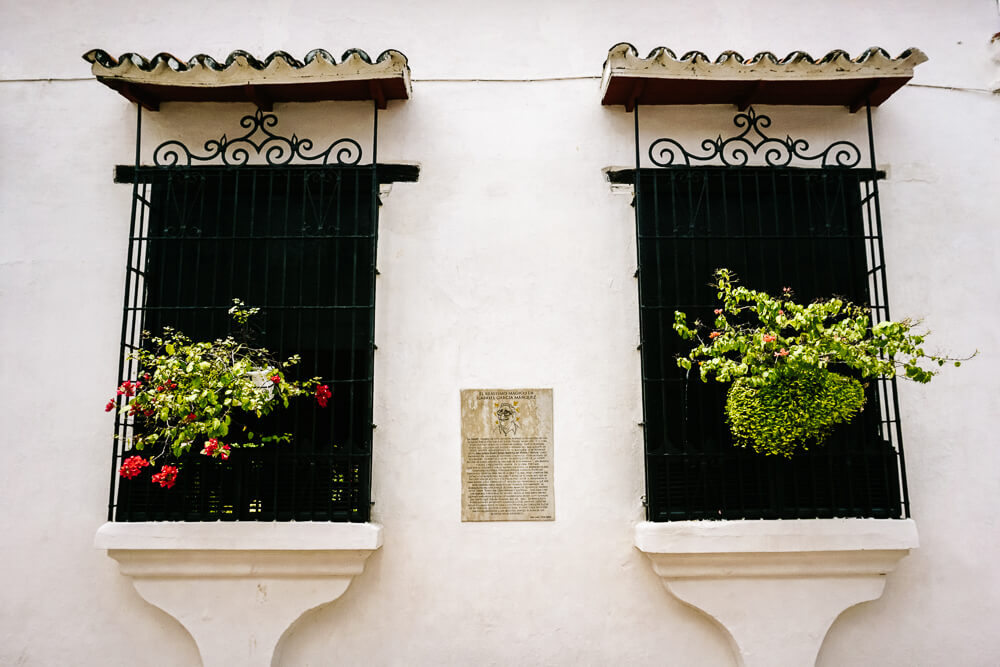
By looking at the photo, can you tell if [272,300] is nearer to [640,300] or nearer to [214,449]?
[214,449]

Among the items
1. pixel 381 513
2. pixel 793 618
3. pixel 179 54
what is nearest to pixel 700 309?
pixel 793 618

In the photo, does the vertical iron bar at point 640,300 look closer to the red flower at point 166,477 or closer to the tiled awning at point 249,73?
the tiled awning at point 249,73

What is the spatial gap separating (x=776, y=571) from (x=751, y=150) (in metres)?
2.44

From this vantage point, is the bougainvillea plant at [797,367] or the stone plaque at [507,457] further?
the stone plaque at [507,457]

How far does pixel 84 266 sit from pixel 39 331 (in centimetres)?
45

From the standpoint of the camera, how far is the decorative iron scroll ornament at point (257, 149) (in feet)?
13.6

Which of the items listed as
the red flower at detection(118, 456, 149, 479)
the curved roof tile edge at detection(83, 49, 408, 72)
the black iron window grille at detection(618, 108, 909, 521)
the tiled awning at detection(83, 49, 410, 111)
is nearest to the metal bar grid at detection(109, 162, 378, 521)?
the red flower at detection(118, 456, 149, 479)

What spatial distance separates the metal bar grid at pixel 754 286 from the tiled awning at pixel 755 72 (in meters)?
0.48

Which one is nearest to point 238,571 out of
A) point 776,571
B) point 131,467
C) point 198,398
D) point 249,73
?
point 131,467

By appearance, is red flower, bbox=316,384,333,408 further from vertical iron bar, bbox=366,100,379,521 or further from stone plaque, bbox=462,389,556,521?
stone plaque, bbox=462,389,556,521

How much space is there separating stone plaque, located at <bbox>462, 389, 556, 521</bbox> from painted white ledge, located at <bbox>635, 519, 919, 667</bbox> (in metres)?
0.61

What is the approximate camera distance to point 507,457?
387 centimetres

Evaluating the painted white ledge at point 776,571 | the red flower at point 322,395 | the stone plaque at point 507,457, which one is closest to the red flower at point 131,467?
the red flower at point 322,395

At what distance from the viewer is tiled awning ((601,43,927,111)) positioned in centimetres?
383
